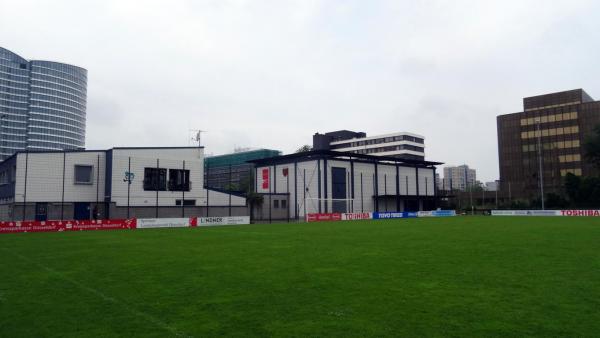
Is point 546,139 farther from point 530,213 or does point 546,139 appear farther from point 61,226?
point 61,226

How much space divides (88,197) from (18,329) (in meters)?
53.8

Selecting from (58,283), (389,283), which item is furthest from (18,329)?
(389,283)

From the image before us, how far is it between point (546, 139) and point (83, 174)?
12551 centimetres

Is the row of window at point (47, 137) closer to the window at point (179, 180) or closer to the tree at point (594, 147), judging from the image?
the window at point (179, 180)

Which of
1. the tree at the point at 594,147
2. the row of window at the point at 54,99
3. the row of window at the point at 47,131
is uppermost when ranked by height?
the row of window at the point at 54,99

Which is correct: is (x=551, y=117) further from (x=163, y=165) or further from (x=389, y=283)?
(x=389, y=283)

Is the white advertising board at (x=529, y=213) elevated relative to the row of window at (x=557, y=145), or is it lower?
lower

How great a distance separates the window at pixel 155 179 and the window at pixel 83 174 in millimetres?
6870

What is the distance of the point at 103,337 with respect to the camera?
25.4ft

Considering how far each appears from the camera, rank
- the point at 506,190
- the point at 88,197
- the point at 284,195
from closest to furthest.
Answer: the point at 88,197 → the point at 284,195 → the point at 506,190

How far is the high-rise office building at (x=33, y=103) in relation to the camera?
586 feet

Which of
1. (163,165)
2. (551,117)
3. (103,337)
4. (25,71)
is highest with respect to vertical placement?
(25,71)

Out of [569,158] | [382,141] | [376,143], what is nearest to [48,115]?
[376,143]

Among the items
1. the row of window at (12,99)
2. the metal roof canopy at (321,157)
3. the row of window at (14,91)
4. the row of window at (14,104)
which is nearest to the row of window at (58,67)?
the row of window at (14,91)
